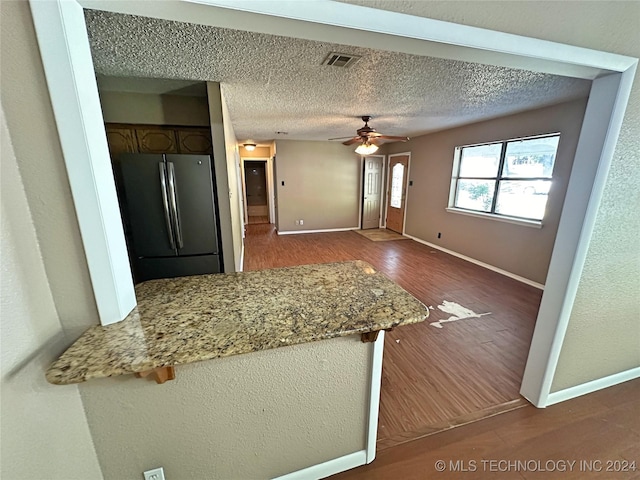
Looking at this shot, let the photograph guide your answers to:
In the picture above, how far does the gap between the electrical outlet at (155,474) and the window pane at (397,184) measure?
6.37 metres

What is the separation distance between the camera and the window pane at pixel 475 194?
Result: 168 inches

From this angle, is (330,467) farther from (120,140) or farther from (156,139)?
(120,140)

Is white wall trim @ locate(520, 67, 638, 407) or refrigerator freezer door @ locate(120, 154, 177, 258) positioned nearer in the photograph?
white wall trim @ locate(520, 67, 638, 407)

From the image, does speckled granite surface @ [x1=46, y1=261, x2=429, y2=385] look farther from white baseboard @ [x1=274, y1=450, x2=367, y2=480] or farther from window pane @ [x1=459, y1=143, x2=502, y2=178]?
window pane @ [x1=459, y1=143, x2=502, y2=178]

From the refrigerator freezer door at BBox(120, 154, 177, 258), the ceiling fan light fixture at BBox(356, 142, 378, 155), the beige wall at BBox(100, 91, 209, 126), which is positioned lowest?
the refrigerator freezer door at BBox(120, 154, 177, 258)

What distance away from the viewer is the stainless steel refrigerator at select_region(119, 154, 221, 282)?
94.2 inches

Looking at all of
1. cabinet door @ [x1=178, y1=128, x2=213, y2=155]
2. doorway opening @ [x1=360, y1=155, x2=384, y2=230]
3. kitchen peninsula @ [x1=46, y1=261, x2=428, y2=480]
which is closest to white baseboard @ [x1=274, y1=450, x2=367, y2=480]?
kitchen peninsula @ [x1=46, y1=261, x2=428, y2=480]

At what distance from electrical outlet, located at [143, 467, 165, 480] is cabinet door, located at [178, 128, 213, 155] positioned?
2.76 m

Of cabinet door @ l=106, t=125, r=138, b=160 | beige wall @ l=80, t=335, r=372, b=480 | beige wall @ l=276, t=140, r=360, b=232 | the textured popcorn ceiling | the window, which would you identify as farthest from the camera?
beige wall @ l=276, t=140, r=360, b=232

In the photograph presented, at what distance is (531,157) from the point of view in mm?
3615

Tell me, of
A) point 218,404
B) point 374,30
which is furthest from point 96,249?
point 374,30

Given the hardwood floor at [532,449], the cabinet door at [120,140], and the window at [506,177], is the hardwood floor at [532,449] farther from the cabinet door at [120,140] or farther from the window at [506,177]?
the cabinet door at [120,140]

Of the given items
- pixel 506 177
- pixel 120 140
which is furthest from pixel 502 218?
pixel 120 140

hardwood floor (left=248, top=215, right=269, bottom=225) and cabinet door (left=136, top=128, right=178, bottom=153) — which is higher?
cabinet door (left=136, top=128, right=178, bottom=153)
